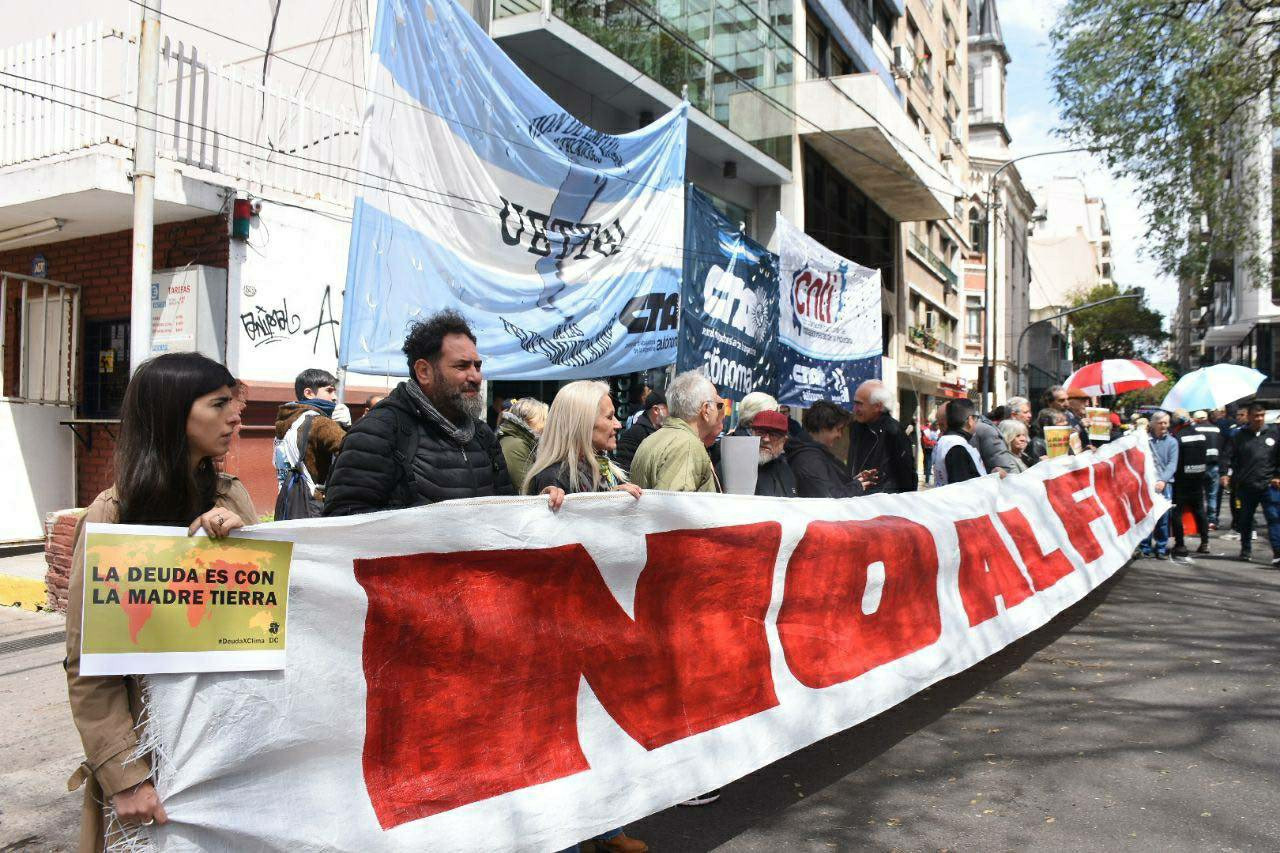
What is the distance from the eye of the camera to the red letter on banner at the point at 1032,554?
20.9 feet

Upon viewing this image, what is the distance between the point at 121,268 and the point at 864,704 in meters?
9.14

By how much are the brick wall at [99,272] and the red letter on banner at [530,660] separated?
25.2 ft

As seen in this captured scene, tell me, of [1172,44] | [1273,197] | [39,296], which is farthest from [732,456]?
[1273,197]

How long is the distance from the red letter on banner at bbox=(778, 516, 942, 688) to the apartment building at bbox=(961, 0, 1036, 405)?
42.5 m

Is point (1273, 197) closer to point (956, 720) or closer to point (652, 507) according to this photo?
point (956, 720)

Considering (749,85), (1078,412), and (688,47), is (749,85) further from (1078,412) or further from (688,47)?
(1078,412)

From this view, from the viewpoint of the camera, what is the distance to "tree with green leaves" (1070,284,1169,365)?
69000mm

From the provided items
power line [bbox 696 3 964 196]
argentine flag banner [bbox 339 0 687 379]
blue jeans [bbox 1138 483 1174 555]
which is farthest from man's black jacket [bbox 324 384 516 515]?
power line [bbox 696 3 964 196]

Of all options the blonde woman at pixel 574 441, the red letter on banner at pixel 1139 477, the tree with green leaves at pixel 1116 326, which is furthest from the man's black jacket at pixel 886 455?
the tree with green leaves at pixel 1116 326

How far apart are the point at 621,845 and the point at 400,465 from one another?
1.60 m

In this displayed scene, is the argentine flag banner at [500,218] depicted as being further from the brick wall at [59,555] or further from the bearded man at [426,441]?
the brick wall at [59,555]

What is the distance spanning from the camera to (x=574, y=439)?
3770 millimetres

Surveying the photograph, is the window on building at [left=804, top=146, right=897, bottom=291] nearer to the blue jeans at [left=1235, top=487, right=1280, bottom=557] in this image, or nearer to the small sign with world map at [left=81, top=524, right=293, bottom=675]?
the blue jeans at [left=1235, top=487, right=1280, bottom=557]

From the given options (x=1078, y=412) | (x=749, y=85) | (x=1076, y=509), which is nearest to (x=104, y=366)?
(x=1076, y=509)
